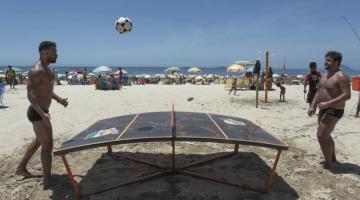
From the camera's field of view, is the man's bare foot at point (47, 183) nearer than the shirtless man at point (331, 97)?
Yes

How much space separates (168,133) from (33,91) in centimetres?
189

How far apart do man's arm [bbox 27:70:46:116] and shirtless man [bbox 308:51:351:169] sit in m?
4.17

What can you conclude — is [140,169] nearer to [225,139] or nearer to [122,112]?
[225,139]

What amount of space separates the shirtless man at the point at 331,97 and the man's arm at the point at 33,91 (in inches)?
164

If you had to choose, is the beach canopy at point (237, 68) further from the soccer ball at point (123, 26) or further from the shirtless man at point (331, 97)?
the shirtless man at point (331, 97)

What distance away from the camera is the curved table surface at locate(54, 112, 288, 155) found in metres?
4.19

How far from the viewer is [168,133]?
4426 mm

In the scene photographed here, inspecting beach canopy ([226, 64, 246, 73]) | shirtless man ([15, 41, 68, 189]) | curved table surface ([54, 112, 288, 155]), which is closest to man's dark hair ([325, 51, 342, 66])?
curved table surface ([54, 112, 288, 155])

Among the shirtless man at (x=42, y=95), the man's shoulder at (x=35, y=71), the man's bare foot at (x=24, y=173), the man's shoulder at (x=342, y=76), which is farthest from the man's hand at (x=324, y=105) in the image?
the man's bare foot at (x=24, y=173)

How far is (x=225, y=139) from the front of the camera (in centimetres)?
423

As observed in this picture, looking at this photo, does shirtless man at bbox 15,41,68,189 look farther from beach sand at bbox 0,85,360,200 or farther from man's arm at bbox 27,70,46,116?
beach sand at bbox 0,85,360,200

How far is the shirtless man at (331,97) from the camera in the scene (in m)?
5.17

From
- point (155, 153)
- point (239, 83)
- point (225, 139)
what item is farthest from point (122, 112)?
point (239, 83)

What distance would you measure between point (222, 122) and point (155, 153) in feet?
5.50
